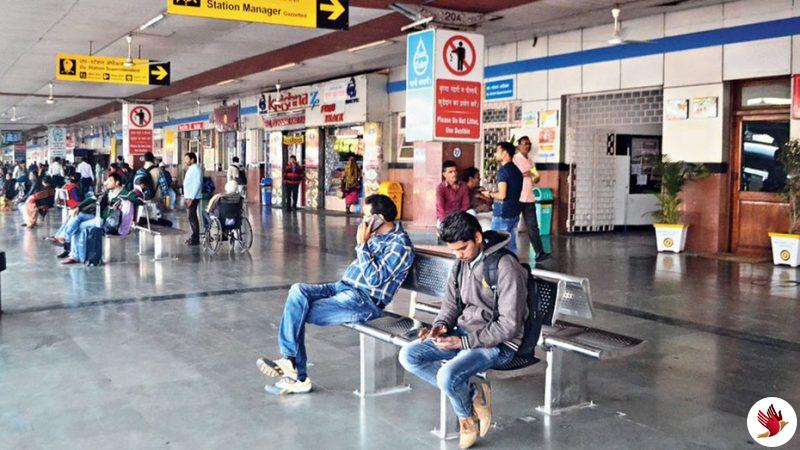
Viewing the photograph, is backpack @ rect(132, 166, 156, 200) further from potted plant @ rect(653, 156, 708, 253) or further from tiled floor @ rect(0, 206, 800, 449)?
potted plant @ rect(653, 156, 708, 253)

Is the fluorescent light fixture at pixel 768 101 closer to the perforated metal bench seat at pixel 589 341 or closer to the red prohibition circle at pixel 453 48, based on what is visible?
the red prohibition circle at pixel 453 48

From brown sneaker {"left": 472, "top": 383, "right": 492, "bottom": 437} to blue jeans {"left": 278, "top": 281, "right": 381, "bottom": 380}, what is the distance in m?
1.06

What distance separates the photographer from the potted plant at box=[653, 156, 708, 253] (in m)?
11.6

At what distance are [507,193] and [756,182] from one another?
14.8 feet

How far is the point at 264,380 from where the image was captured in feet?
15.8

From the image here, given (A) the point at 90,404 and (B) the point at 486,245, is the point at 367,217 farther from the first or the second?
(A) the point at 90,404

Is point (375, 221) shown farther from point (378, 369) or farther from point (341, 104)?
point (341, 104)

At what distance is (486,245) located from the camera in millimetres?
3781

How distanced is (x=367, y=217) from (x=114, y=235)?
21.1 feet

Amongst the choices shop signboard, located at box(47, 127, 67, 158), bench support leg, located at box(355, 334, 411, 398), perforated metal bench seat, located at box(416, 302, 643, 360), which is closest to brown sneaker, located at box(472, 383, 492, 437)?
perforated metal bench seat, located at box(416, 302, 643, 360)

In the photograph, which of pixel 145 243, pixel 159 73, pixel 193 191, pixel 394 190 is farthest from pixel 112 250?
pixel 394 190

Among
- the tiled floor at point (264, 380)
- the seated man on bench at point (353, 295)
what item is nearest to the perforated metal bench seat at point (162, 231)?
the tiled floor at point (264, 380)

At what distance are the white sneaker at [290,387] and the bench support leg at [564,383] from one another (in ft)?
4.33

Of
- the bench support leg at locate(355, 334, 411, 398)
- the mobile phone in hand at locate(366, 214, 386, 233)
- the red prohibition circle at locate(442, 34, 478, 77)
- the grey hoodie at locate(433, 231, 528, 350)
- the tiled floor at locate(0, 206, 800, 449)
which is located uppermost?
the red prohibition circle at locate(442, 34, 478, 77)
